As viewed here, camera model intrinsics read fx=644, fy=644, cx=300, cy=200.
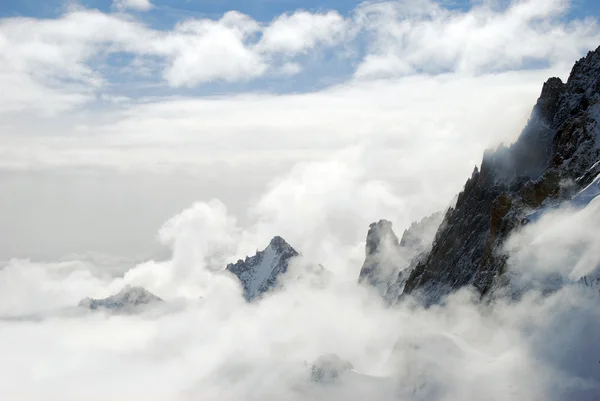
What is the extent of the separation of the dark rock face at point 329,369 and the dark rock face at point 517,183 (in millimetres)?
26114

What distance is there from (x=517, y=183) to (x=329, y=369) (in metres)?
62.4

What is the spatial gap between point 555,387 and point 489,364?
17450 mm

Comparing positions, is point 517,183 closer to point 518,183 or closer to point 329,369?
point 518,183

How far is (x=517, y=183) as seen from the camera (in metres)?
143

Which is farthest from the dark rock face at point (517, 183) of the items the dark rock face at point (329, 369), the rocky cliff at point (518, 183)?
the dark rock face at point (329, 369)

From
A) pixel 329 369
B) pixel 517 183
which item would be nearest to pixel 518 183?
pixel 517 183

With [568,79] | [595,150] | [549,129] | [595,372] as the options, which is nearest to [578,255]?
[595,372]

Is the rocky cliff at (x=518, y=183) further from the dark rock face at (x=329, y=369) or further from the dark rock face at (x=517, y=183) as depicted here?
the dark rock face at (x=329, y=369)

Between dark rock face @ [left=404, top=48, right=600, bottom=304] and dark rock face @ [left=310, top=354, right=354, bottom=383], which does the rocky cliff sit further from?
dark rock face @ [left=310, top=354, right=354, bottom=383]

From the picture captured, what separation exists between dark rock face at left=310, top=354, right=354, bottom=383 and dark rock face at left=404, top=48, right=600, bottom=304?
85.7 ft

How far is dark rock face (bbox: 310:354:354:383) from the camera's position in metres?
153

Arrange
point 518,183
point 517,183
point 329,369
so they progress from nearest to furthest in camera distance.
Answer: point 518,183, point 517,183, point 329,369

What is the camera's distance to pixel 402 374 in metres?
123

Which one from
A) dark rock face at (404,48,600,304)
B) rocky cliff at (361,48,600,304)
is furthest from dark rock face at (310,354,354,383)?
dark rock face at (404,48,600,304)
